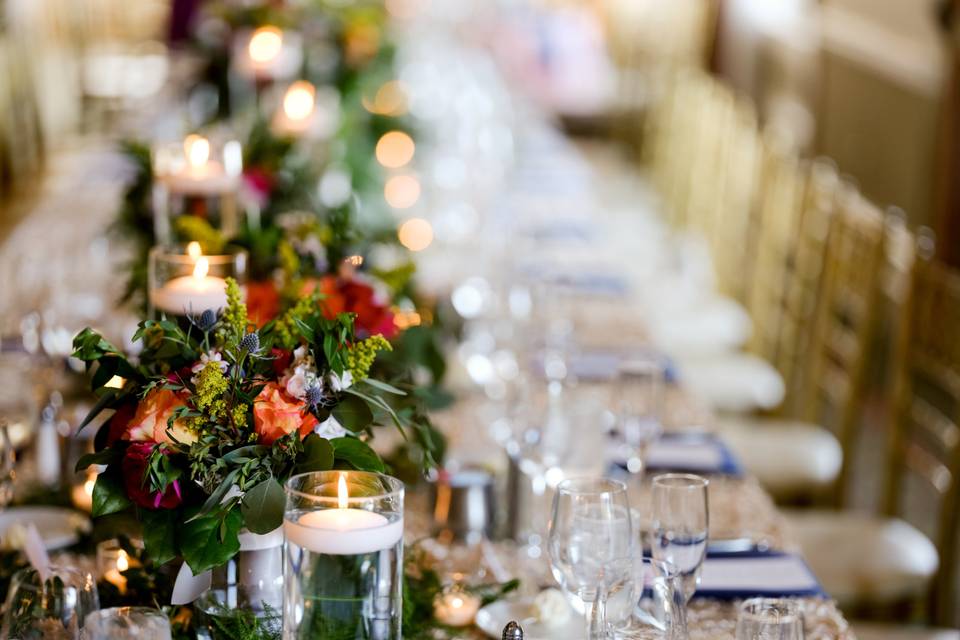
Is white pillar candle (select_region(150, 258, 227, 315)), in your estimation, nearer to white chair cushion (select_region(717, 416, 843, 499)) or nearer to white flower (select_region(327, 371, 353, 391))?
white flower (select_region(327, 371, 353, 391))

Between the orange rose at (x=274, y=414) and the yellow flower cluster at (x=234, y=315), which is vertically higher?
the yellow flower cluster at (x=234, y=315)

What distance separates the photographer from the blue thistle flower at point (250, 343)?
127 centimetres

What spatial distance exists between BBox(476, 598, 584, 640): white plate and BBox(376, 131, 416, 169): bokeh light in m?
2.79

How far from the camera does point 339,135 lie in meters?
4.15

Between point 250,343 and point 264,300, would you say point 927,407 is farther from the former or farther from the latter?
point 250,343

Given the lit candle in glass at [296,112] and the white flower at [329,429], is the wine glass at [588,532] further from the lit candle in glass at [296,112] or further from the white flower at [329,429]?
the lit candle in glass at [296,112]

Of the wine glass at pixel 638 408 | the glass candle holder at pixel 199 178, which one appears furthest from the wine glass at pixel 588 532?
the glass candle holder at pixel 199 178

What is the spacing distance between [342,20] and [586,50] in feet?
27.9

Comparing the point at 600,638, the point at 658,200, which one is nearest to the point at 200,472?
the point at 600,638

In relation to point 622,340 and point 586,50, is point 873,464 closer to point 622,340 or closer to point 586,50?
point 622,340

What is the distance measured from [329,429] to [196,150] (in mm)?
1104

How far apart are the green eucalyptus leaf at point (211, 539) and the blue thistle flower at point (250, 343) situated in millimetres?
156

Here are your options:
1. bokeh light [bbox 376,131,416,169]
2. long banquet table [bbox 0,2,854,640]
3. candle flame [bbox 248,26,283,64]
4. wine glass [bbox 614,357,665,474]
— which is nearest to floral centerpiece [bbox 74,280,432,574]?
long banquet table [bbox 0,2,854,640]

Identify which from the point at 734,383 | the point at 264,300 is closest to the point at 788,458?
the point at 734,383
